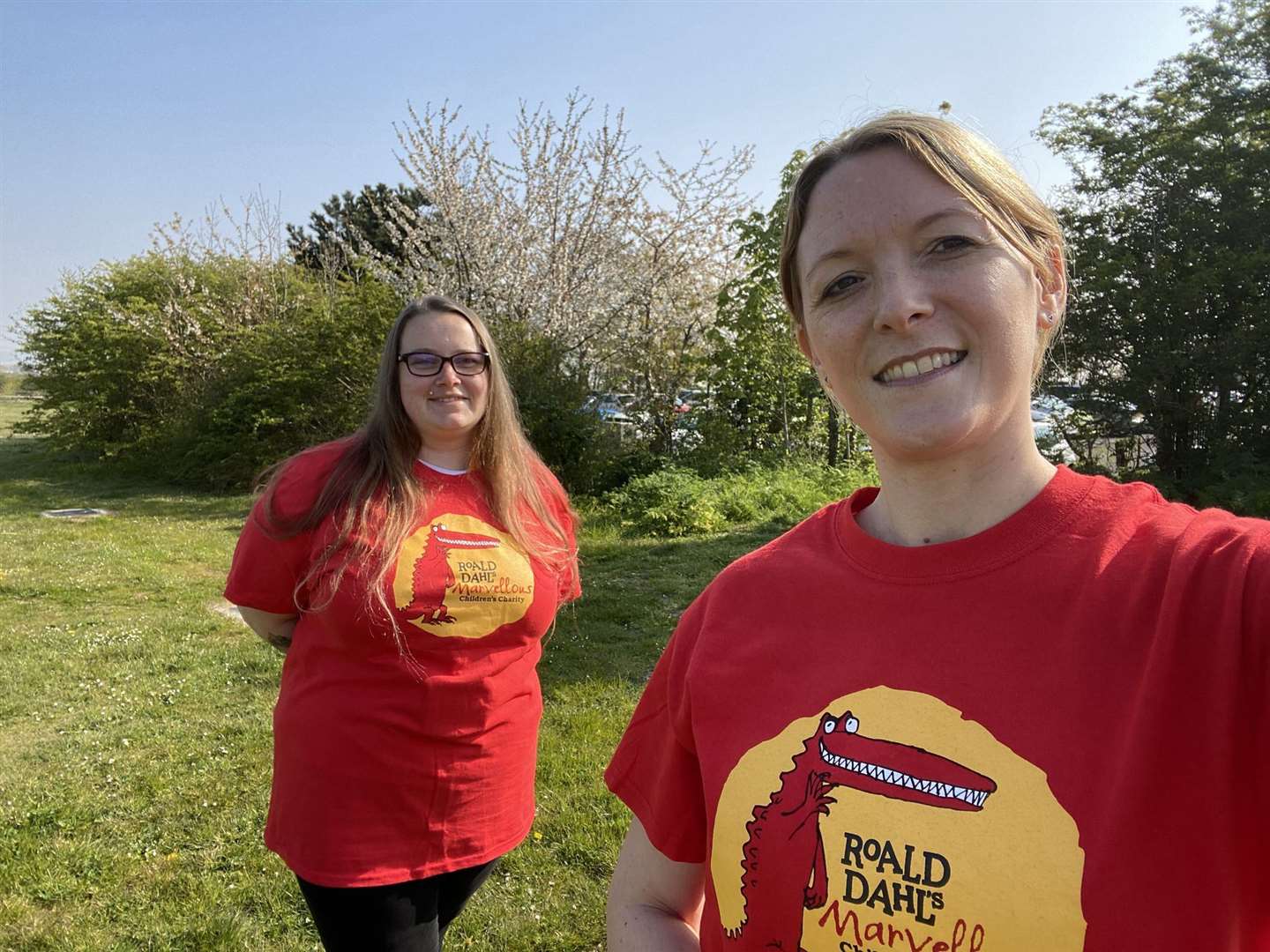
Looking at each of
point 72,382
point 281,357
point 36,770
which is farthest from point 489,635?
point 72,382

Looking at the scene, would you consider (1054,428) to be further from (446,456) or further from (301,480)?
(301,480)

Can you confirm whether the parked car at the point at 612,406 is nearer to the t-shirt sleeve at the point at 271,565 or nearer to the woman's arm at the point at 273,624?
the woman's arm at the point at 273,624

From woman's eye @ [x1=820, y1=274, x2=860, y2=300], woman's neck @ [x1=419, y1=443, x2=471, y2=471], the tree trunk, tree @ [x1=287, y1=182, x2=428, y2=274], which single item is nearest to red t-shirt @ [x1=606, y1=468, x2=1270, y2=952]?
woman's eye @ [x1=820, y1=274, x2=860, y2=300]

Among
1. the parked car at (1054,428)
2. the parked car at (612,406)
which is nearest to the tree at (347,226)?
the parked car at (612,406)

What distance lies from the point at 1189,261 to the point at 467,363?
8218mm

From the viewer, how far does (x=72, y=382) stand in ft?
57.9

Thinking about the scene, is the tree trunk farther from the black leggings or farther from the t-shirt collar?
the t-shirt collar

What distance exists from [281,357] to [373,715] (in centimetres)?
1424

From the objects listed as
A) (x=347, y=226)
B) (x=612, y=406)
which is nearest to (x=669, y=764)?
(x=612, y=406)

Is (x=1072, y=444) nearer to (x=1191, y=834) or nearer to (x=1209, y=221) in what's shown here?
(x=1209, y=221)

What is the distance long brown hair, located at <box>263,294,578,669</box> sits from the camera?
2.40 meters

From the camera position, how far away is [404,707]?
2.27 m

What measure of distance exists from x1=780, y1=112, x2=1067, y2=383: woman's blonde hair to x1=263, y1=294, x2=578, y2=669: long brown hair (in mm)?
1616

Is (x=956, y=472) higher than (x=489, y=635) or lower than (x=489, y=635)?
higher
